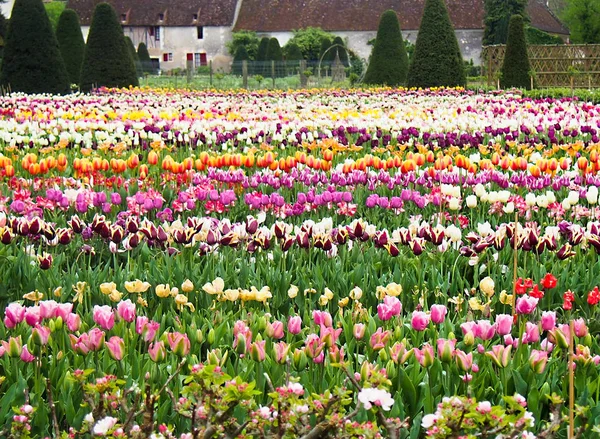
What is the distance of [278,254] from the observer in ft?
13.5

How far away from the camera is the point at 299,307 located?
11.7ft

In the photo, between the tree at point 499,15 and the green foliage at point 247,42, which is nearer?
the tree at point 499,15

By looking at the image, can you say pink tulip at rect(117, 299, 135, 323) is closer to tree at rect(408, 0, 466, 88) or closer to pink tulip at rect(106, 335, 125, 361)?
pink tulip at rect(106, 335, 125, 361)

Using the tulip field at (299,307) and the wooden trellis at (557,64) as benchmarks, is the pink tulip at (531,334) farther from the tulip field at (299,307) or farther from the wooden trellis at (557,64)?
the wooden trellis at (557,64)

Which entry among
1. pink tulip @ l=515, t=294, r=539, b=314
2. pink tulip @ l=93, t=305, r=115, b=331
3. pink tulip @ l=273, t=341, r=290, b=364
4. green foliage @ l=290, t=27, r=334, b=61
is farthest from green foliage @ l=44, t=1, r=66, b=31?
pink tulip @ l=273, t=341, r=290, b=364

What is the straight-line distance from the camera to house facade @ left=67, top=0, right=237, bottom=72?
65.8 meters

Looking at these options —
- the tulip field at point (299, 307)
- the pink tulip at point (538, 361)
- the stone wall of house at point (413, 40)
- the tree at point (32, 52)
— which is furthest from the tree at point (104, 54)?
the stone wall of house at point (413, 40)

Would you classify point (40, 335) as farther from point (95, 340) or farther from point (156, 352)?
point (156, 352)

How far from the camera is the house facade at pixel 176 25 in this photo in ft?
216

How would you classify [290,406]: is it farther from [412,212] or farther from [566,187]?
[566,187]

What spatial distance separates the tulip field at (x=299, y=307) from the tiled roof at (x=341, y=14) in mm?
→ 55349

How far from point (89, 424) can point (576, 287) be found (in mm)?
2435

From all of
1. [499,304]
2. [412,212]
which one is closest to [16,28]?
[412,212]

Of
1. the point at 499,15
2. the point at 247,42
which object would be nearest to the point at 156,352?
the point at 499,15
